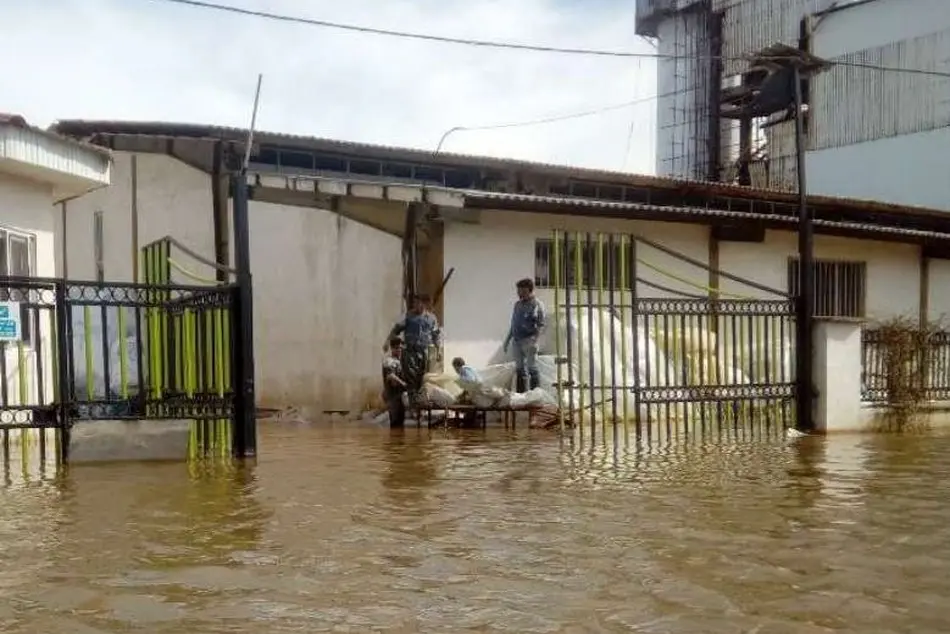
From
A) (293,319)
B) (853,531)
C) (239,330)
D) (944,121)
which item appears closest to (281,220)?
(293,319)

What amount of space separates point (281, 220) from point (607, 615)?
11.7 m

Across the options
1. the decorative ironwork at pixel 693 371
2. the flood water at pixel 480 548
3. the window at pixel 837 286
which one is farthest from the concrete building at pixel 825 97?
the flood water at pixel 480 548

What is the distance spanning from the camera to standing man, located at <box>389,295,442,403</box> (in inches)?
481

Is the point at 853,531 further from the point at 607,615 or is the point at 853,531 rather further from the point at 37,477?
the point at 37,477

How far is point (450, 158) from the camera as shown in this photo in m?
15.6

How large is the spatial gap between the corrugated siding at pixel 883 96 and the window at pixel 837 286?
10.5 m

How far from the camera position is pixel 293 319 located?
48.3ft

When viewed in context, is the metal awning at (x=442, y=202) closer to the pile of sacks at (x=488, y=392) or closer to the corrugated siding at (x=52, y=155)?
the pile of sacks at (x=488, y=392)

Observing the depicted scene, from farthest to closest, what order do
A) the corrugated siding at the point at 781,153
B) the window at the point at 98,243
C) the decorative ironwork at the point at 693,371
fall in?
1. the corrugated siding at the point at 781,153
2. the window at the point at 98,243
3. the decorative ironwork at the point at 693,371

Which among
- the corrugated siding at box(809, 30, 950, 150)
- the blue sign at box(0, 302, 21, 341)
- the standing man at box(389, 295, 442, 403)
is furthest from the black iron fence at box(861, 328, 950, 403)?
the corrugated siding at box(809, 30, 950, 150)

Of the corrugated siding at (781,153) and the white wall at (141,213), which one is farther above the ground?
the corrugated siding at (781,153)

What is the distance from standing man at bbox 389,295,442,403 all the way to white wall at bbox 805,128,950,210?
1792cm

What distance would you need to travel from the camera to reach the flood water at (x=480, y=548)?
150 inches

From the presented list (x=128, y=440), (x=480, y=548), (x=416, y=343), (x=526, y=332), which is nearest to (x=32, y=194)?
(x=128, y=440)
